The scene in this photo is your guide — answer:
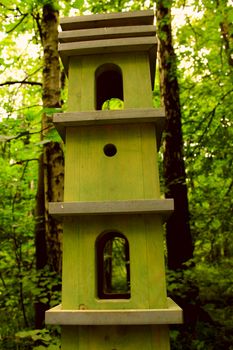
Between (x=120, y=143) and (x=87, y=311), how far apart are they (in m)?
0.96

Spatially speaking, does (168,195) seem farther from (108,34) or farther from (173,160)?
(108,34)

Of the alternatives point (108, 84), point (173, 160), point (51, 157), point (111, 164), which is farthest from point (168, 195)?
point (111, 164)

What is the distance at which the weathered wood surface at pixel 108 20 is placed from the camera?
90.3 inches

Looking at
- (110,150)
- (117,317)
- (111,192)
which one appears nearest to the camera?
(117,317)

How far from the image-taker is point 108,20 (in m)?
2.32

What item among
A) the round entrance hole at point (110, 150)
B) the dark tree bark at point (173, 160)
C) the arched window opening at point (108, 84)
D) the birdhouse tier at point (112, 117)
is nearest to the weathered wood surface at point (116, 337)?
the round entrance hole at point (110, 150)

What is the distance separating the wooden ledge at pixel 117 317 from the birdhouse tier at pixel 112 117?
3.48ft

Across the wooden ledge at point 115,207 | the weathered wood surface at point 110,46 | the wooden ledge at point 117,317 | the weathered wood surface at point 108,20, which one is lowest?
the wooden ledge at point 117,317

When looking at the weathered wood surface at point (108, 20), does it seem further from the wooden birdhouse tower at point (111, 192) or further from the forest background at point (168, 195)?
the forest background at point (168, 195)

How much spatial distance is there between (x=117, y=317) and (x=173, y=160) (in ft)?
12.9

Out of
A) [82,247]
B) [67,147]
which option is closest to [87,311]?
[82,247]

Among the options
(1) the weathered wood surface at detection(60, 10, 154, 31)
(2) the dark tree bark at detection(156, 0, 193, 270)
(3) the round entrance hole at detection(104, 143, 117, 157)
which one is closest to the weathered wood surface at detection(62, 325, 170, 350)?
(3) the round entrance hole at detection(104, 143, 117, 157)

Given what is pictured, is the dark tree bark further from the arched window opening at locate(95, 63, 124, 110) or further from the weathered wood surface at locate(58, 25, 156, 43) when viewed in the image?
the weathered wood surface at locate(58, 25, 156, 43)

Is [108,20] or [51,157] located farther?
[51,157]
